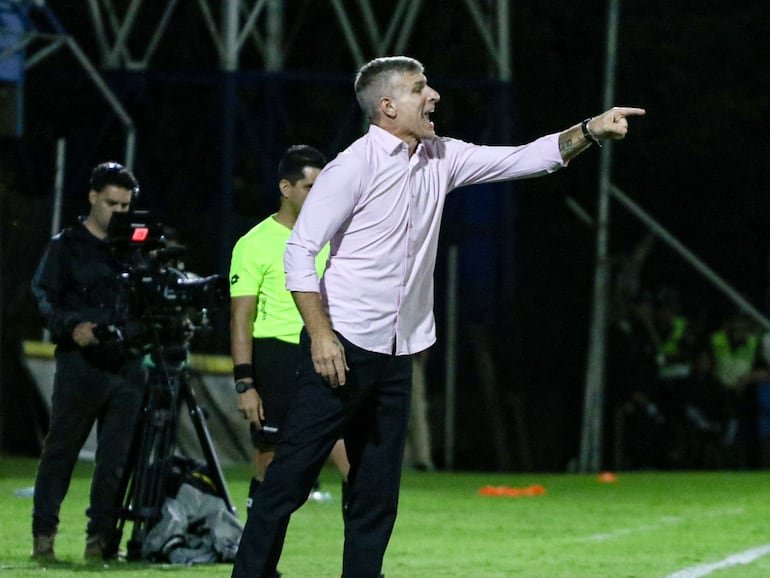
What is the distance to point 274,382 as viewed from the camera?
9.19 metres

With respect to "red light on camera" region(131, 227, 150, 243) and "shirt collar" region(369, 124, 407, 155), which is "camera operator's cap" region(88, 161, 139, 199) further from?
"shirt collar" region(369, 124, 407, 155)

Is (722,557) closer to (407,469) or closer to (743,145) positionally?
(407,469)

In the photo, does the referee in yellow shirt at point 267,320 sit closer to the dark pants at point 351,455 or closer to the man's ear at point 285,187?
the man's ear at point 285,187

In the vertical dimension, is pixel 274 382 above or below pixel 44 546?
above

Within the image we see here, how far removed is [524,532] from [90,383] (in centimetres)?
344

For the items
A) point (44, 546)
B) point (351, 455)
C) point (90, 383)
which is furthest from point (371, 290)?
point (44, 546)

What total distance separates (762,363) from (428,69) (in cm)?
696

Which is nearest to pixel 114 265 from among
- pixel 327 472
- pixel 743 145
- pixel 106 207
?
pixel 106 207

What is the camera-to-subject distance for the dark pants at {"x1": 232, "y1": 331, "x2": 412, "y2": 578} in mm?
7090

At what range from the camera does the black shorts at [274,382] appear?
30.1 ft

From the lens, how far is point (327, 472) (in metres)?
18.3

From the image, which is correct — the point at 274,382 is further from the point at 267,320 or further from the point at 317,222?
the point at 317,222

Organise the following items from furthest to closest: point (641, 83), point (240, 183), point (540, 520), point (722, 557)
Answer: point (641, 83)
point (240, 183)
point (540, 520)
point (722, 557)

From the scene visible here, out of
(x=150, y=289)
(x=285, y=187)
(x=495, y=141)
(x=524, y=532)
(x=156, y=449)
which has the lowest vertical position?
(x=524, y=532)
